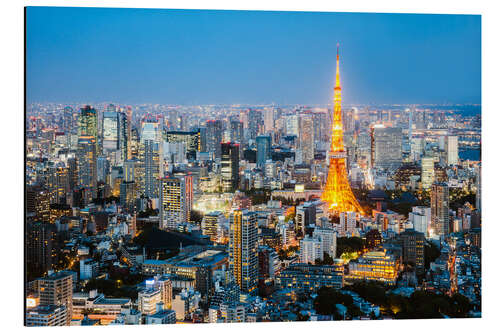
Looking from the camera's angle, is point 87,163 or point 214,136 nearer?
point 87,163

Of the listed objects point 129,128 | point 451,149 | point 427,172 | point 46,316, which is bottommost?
point 46,316

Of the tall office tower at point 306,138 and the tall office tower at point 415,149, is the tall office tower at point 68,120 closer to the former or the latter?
the tall office tower at point 306,138

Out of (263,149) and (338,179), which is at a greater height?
(263,149)

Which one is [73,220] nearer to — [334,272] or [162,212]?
[162,212]

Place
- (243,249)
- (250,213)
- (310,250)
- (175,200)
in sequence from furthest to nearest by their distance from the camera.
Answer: (175,200), (250,213), (310,250), (243,249)

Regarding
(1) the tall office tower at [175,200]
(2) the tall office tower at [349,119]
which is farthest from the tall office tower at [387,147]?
(1) the tall office tower at [175,200]

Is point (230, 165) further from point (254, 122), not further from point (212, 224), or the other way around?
point (212, 224)

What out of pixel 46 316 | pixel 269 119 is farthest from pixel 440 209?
pixel 46 316
